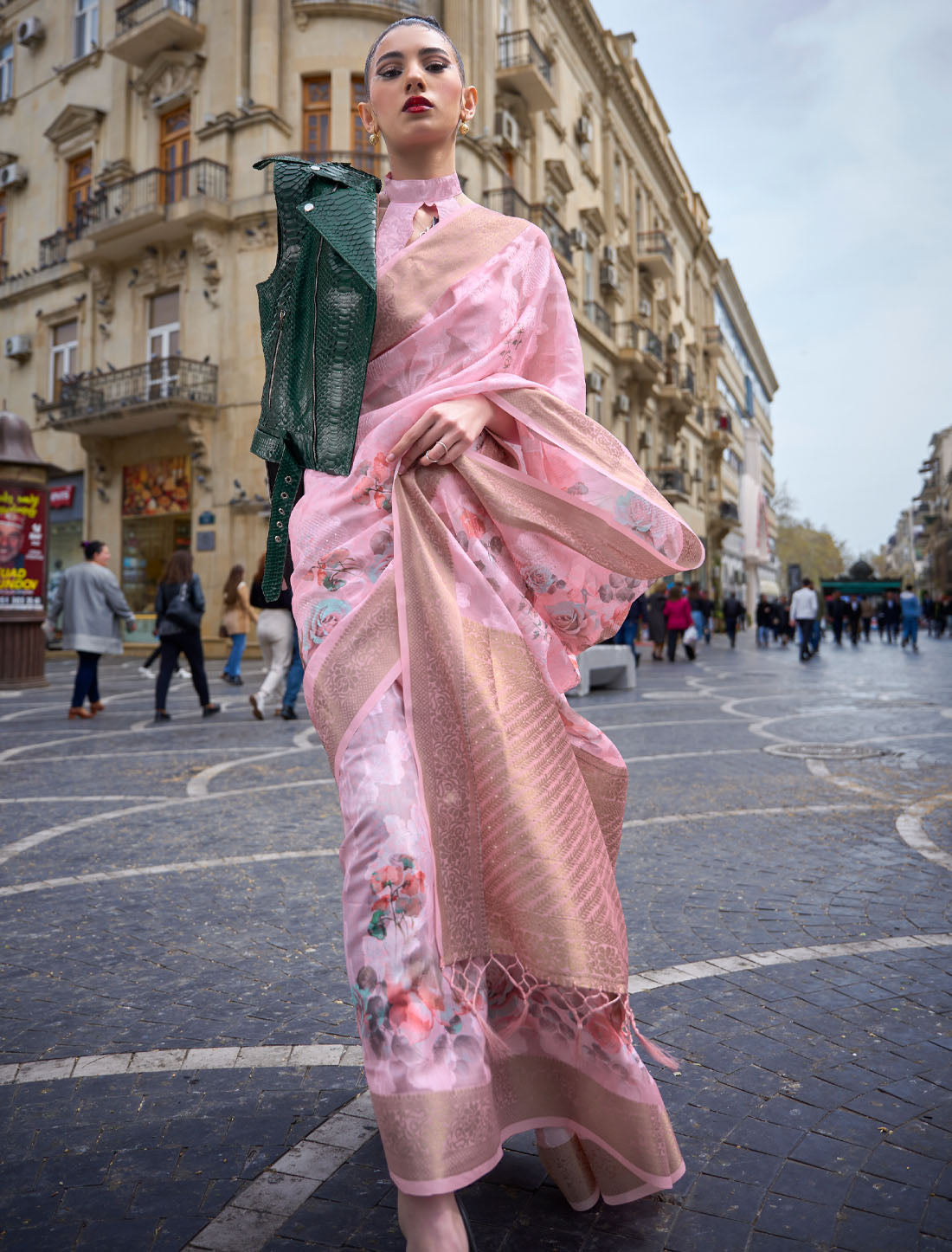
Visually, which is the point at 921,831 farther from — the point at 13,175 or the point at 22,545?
the point at 13,175

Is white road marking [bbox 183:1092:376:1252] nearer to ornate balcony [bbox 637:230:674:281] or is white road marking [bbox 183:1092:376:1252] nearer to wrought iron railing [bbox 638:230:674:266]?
ornate balcony [bbox 637:230:674:281]

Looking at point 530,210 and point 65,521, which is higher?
point 530,210

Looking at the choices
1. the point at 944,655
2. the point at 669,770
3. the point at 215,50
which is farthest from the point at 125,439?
the point at 669,770

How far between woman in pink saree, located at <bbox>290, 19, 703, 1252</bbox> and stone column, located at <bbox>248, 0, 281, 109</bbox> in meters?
22.3

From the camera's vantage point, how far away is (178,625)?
9.93 m

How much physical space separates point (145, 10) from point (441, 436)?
85.5 feet

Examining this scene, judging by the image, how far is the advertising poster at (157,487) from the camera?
924 inches

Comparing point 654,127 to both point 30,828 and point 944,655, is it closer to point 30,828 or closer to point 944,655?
point 944,655

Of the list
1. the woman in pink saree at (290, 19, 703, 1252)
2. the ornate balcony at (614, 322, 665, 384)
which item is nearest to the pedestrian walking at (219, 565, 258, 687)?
the woman in pink saree at (290, 19, 703, 1252)

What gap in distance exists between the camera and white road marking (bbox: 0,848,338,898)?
3.84 meters

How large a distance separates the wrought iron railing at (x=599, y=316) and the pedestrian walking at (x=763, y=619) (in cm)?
1034

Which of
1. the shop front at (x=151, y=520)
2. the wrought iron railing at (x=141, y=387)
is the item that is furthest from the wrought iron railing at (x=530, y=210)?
the shop front at (x=151, y=520)

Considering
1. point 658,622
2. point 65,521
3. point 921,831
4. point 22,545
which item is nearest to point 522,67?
point 658,622

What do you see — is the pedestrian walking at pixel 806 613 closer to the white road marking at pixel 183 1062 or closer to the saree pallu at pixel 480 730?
the white road marking at pixel 183 1062
